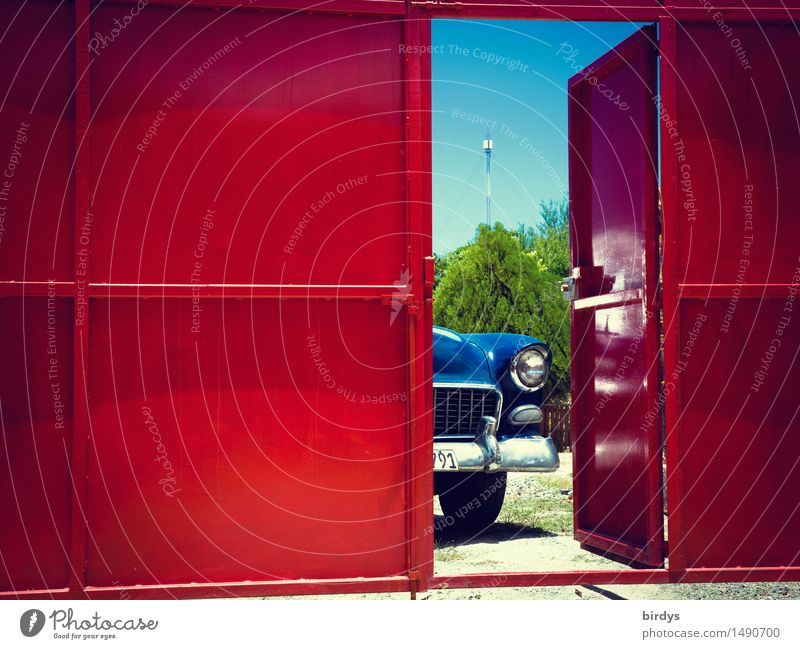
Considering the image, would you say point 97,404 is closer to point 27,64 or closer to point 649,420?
point 27,64

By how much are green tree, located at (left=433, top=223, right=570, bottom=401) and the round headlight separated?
20.5 ft

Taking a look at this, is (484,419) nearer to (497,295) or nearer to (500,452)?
(500,452)

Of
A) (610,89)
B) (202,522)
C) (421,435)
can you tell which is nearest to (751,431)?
(421,435)

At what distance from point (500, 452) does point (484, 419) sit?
0.28 meters

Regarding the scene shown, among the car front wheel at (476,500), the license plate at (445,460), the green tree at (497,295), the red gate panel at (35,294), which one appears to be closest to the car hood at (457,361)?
the license plate at (445,460)

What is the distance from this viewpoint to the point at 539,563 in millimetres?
5070

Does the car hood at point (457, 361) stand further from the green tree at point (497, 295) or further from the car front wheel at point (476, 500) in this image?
the green tree at point (497, 295)

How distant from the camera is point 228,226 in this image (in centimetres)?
392

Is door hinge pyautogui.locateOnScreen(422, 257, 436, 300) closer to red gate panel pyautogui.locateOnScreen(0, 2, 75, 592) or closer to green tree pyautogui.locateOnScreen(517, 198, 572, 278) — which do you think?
red gate panel pyautogui.locateOnScreen(0, 2, 75, 592)

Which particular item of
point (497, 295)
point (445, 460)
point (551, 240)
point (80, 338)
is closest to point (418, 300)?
point (80, 338)

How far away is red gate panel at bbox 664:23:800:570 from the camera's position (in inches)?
163

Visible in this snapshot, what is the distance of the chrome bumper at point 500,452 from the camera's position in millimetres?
5324

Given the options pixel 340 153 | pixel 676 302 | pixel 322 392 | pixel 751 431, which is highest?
pixel 340 153

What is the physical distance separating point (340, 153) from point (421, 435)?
1.40 m
